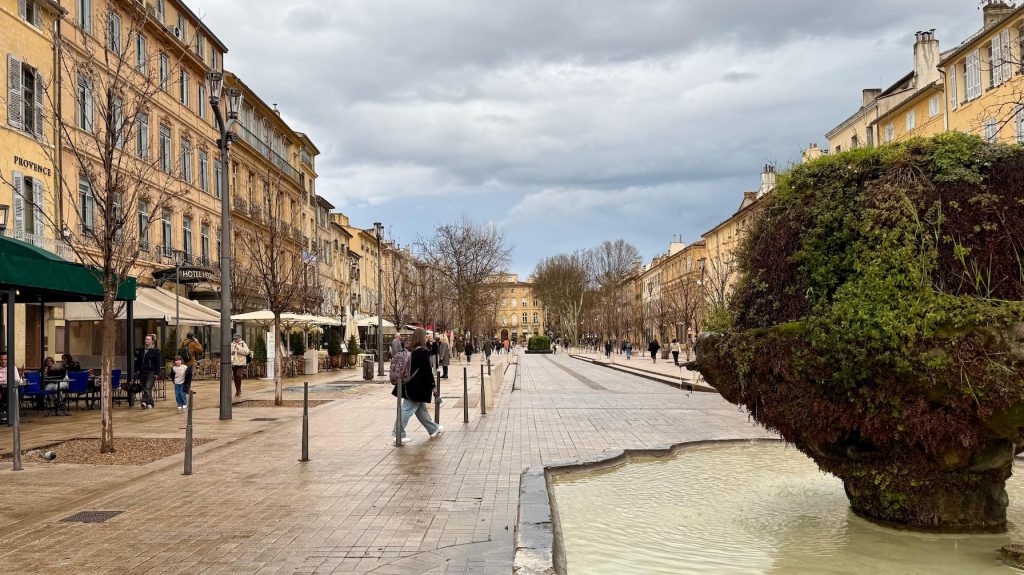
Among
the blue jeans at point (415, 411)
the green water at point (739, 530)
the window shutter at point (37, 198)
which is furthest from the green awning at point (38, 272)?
the green water at point (739, 530)

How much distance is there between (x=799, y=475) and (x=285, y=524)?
5.44 m

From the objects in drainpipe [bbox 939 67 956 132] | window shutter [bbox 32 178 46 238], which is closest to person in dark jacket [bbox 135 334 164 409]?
window shutter [bbox 32 178 46 238]

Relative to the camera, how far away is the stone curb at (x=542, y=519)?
4.87m

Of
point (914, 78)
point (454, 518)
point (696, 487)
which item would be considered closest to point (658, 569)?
point (454, 518)

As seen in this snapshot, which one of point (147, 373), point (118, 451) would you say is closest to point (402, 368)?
point (118, 451)

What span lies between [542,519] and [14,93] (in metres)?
23.4

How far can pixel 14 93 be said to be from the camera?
906 inches

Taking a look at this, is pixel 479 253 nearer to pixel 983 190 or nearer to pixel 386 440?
pixel 386 440

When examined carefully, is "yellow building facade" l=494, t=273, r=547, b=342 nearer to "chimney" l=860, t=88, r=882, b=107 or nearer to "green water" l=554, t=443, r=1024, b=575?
"chimney" l=860, t=88, r=882, b=107

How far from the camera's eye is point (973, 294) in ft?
18.8

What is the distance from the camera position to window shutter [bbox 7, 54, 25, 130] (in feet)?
74.5

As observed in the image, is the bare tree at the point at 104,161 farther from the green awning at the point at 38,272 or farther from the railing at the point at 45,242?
the green awning at the point at 38,272

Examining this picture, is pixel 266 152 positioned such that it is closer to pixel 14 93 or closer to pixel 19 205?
pixel 14 93

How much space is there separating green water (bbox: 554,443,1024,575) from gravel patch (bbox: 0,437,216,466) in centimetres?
589
